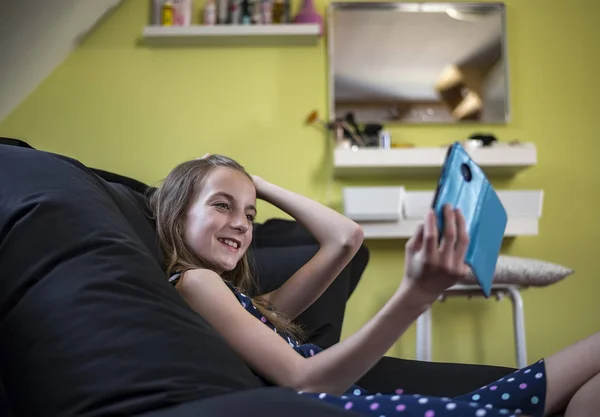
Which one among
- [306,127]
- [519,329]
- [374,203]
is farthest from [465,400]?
[306,127]

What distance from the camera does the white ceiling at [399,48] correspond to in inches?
111

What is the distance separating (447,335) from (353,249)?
53.4 inches

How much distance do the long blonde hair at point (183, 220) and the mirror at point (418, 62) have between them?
1.46 m

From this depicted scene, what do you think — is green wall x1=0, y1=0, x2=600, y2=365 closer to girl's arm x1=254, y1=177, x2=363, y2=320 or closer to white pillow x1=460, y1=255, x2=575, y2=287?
white pillow x1=460, y1=255, x2=575, y2=287

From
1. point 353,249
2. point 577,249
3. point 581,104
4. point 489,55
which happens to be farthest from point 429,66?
point 353,249

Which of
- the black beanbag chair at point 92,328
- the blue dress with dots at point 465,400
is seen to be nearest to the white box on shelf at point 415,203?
the blue dress with dots at point 465,400

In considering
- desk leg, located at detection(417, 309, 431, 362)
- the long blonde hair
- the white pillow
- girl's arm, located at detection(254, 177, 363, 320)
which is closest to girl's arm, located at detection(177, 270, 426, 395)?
the long blonde hair

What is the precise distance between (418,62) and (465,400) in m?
1.97

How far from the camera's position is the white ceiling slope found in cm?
225

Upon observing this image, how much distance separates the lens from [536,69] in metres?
2.88

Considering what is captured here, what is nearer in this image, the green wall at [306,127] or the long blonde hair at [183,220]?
the long blonde hair at [183,220]

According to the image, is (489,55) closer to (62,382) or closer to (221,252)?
(221,252)

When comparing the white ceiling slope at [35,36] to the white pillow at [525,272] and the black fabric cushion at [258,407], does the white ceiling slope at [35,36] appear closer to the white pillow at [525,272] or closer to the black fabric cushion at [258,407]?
the white pillow at [525,272]

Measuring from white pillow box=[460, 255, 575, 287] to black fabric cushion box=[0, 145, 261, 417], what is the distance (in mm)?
1516
